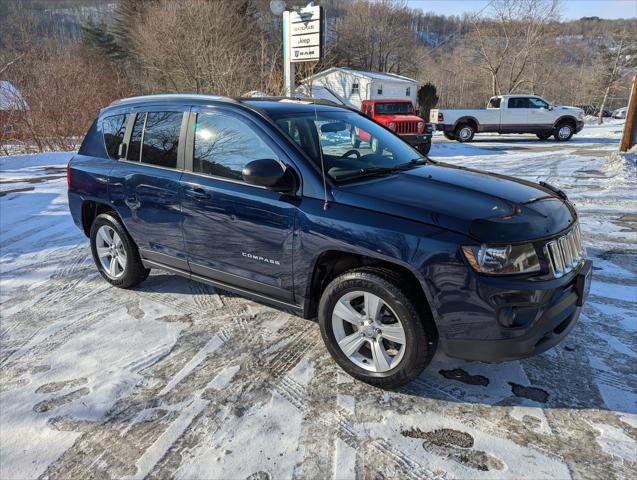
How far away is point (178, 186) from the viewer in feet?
11.5

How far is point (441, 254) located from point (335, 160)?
1.16 m

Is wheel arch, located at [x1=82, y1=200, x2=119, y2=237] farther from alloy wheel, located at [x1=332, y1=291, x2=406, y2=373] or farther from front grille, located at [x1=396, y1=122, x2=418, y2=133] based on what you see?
front grille, located at [x1=396, y1=122, x2=418, y2=133]

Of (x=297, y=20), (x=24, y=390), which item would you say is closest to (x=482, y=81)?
(x=297, y=20)

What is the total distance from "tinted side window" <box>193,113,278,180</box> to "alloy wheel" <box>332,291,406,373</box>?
117 cm

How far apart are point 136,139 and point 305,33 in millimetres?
9291

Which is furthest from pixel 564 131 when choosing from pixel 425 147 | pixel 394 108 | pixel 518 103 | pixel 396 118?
pixel 396 118

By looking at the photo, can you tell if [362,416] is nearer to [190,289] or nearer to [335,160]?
[335,160]

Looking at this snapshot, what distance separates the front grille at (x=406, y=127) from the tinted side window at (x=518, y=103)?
25.2 ft

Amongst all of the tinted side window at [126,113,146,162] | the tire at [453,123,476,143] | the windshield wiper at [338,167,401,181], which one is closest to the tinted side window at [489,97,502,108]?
the tire at [453,123,476,143]

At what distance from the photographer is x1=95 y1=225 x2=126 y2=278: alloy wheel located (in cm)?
428

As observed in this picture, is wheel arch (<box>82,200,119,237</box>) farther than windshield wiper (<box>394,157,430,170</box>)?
Yes

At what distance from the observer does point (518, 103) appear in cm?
2008

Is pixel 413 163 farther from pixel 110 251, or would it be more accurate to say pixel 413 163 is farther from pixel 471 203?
pixel 110 251

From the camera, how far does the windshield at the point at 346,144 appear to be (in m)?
3.12
